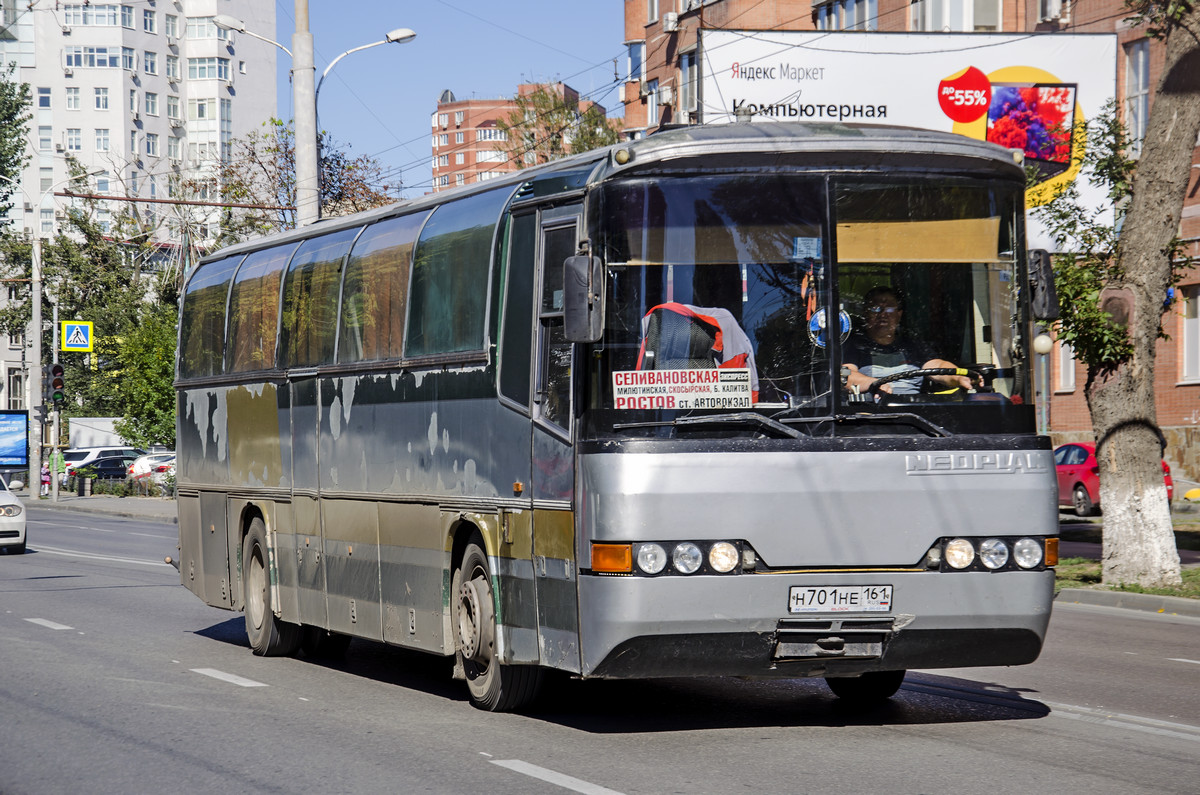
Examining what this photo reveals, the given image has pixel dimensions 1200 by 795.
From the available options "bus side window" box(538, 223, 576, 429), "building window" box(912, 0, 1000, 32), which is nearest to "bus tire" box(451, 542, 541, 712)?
"bus side window" box(538, 223, 576, 429)

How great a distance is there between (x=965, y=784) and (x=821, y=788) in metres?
0.62

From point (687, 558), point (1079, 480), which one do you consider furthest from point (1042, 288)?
point (1079, 480)

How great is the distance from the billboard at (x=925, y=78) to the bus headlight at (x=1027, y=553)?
26467mm

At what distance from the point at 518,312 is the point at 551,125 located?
1387 inches

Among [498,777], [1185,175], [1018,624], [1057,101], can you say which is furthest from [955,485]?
[1057,101]

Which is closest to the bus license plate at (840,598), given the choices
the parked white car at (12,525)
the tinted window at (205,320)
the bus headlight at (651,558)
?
the bus headlight at (651,558)

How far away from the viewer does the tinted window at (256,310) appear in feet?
43.2

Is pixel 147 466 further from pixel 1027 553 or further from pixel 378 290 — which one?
pixel 1027 553

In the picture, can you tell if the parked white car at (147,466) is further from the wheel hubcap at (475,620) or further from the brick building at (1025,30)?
the wheel hubcap at (475,620)

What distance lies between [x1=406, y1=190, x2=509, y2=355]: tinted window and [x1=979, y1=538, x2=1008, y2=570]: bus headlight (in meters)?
3.05

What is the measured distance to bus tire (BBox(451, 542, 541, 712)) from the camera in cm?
924

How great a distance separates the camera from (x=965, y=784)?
23.3ft

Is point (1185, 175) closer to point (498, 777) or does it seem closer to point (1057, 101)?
point (498, 777)

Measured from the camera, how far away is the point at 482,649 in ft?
30.6
